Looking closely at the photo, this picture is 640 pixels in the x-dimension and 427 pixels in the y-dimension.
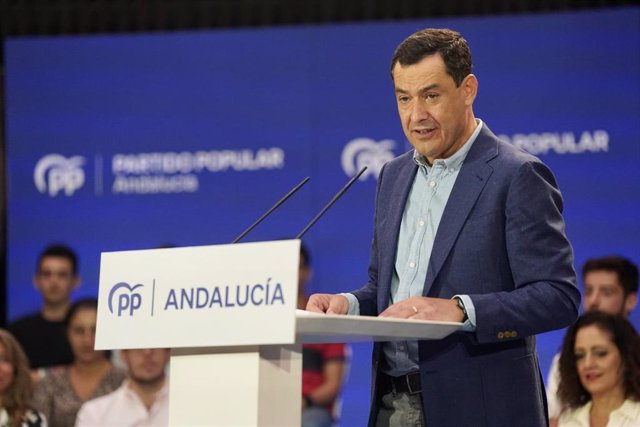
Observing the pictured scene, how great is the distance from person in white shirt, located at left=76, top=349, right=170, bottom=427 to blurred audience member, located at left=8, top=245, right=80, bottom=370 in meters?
0.47

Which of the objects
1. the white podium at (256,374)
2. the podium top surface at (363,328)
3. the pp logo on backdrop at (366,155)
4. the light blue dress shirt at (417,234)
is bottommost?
the white podium at (256,374)

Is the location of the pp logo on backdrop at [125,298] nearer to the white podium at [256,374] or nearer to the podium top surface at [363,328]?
the white podium at [256,374]

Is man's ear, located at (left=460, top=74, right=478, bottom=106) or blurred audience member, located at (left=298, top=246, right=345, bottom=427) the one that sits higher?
man's ear, located at (left=460, top=74, right=478, bottom=106)

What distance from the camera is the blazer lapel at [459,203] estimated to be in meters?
2.54

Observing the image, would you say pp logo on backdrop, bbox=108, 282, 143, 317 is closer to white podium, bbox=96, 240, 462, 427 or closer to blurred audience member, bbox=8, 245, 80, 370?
white podium, bbox=96, 240, 462, 427

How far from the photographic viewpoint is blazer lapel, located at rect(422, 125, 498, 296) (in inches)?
100

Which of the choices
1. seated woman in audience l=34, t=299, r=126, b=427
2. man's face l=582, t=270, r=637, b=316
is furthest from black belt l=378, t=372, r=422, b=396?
seated woman in audience l=34, t=299, r=126, b=427

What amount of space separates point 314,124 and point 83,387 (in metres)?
2.08

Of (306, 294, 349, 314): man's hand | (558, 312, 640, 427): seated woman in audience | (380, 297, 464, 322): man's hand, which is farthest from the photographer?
(558, 312, 640, 427): seated woman in audience

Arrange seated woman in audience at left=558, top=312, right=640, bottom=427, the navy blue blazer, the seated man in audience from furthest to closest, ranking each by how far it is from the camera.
Result: the seated man in audience, seated woman in audience at left=558, top=312, right=640, bottom=427, the navy blue blazer

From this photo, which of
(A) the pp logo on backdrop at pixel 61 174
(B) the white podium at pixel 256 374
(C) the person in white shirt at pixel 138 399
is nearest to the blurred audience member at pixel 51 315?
(A) the pp logo on backdrop at pixel 61 174

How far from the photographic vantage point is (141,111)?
659 cm

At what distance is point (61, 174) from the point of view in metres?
6.65

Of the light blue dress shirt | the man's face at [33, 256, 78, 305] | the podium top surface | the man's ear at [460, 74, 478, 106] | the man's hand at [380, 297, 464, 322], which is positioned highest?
the man's face at [33, 256, 78, 305]
